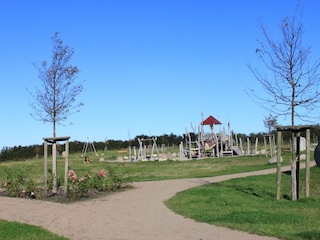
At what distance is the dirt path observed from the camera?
7.98 m

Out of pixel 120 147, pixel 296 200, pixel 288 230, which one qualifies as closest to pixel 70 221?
pixel 288 230

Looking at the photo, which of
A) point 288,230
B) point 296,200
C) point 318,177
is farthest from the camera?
point 318,177

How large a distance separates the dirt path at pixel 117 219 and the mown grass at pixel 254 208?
17.7 inches

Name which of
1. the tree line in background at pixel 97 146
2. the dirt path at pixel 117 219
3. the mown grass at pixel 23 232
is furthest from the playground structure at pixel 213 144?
the mown grass at pixel 23 232

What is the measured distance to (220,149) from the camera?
40.9m

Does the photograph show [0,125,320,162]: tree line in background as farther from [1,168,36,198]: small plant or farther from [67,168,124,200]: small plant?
[1,168,36,198]: small plant

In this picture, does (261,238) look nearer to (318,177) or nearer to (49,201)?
(49,201)

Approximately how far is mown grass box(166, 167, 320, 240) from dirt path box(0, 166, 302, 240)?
1.48 ft

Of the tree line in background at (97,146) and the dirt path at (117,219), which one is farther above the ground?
the tree line in background at (97,146)

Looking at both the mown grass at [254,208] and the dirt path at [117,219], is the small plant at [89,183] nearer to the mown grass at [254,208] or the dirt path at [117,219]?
the dirt path at [117,219]

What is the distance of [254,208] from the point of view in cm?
1082

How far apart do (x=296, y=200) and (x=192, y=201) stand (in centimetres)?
284

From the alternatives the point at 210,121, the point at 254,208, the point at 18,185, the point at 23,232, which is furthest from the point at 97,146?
the point at 23,232

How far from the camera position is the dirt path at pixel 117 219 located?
7.98m
